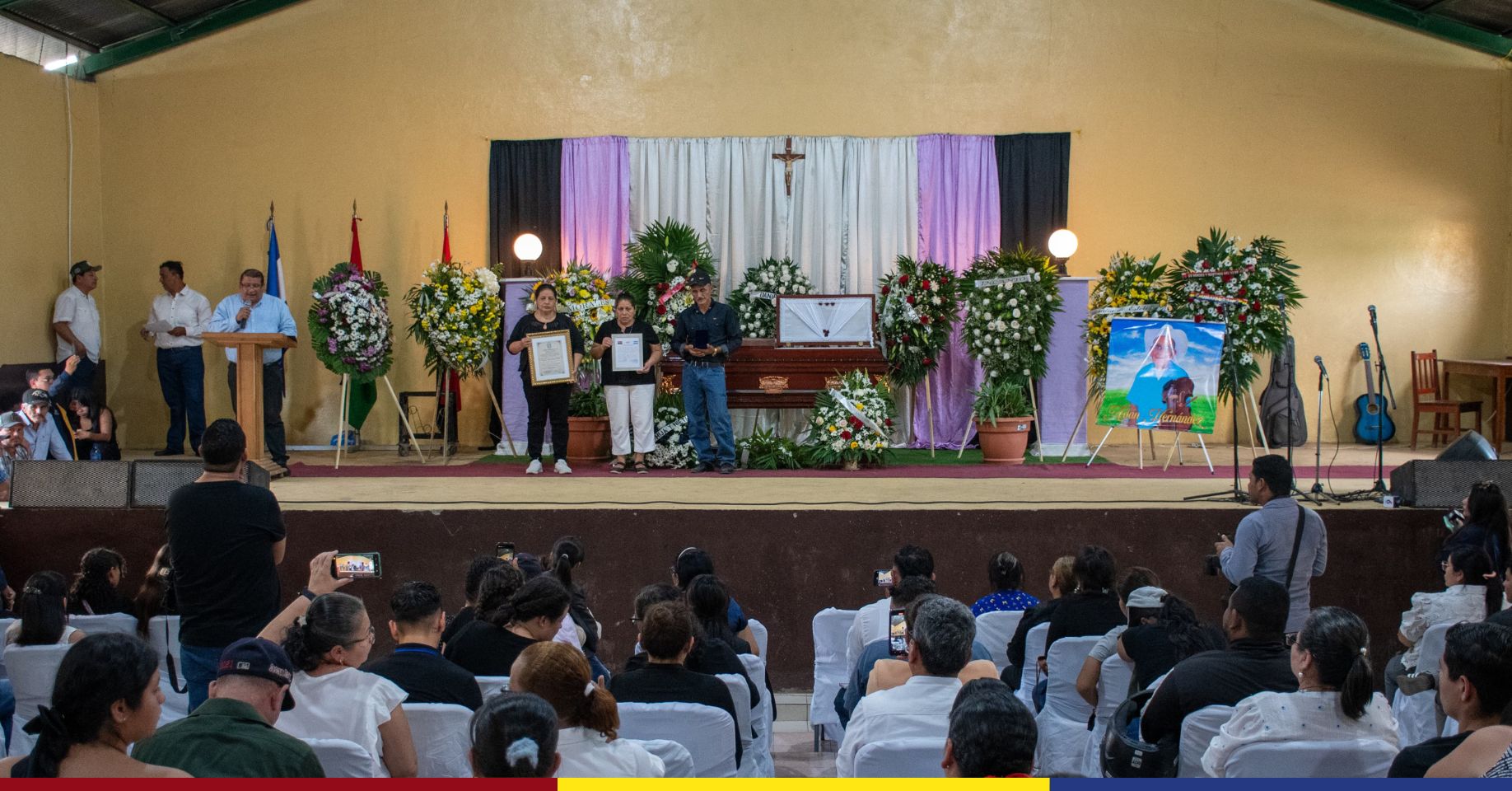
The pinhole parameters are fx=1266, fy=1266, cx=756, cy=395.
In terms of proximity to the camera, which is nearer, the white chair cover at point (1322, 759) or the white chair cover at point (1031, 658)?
the white chair cover at point (1322, 759)

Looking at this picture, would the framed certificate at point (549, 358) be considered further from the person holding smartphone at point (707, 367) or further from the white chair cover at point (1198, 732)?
the white chair cover at point (1198, 732)

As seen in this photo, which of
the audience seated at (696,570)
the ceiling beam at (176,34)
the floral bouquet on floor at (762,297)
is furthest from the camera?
the ceiling beam at (176,34)

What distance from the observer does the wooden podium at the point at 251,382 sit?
7871 millimetres

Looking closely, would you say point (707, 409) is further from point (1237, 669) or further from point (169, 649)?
point (1237, 669)

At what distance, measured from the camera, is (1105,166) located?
37.4ft

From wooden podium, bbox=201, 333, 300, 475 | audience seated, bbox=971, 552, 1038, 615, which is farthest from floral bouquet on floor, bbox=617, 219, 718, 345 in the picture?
audience seated, bbox=971, 552, 1038, 615

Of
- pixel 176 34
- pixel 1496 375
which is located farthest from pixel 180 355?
pixel 1496 375

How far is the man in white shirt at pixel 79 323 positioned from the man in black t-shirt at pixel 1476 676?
10115 mm

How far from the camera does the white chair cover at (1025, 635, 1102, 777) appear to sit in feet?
14.0

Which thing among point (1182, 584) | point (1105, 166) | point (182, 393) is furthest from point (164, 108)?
point (1182, 584)

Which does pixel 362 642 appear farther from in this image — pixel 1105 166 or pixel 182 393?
pixel 1105 166

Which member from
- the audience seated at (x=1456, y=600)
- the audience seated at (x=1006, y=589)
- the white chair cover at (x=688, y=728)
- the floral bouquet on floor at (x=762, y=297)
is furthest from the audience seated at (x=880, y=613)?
the floral bouquet on floor at (x=762, y=297)

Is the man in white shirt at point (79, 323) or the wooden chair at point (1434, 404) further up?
the man in white shirt at point (79, 323)

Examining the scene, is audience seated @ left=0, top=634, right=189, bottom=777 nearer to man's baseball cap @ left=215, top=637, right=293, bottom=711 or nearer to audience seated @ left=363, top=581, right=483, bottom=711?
man's baseball cap @ left=215, top=637, right=293, bottom=711
